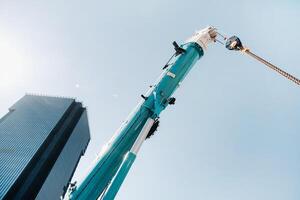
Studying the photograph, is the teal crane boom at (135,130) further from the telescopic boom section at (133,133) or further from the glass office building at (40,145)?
the glass office building at (40,145)

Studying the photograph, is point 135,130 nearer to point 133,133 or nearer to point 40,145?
point 133,133

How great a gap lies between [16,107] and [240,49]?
119 m

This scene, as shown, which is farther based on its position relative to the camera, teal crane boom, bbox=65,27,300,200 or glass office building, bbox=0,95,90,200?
glass office building, bbox=0,95,90,200

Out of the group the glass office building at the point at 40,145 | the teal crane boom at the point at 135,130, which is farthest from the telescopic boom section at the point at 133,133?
the glass office building at the point at 40,145

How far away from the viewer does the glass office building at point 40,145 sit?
86312mm

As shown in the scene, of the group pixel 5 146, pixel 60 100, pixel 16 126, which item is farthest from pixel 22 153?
pixel 60 100

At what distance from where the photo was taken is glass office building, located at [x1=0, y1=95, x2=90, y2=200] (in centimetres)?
8631

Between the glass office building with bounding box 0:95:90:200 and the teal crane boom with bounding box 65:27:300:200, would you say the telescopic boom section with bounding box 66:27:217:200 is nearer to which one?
the teal crane boom with bounding box 65:27:300:200

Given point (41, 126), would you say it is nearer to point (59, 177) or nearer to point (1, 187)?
point (59, 177)

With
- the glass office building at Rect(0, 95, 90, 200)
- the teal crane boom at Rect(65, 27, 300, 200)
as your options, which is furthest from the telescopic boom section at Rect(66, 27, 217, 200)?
the glass office building at Rect(0, 95, 90, 200)

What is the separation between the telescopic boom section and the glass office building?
277 ft

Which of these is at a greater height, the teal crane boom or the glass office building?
the glass office building

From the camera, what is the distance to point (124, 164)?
7004 mm

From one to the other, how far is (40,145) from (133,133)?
94705 millimetres
